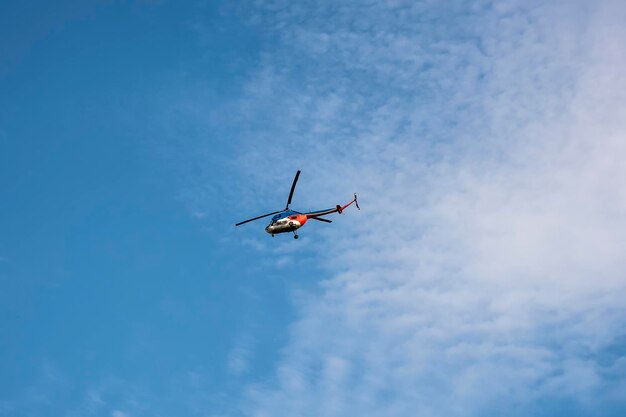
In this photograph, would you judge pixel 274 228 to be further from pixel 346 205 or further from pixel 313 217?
pixel 346 205

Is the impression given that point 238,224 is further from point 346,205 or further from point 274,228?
point 346,205

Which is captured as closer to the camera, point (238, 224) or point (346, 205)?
point (238, 224)

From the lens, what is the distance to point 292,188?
96.3 meters

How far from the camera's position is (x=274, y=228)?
95438 mm

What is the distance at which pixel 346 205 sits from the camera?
105m

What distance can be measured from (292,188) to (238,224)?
31.5ft

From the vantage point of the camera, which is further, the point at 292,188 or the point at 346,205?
the point at 346,205

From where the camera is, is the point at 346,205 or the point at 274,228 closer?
the point at 274,228

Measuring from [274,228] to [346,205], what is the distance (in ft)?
48.6

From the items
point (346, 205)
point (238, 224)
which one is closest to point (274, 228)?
point (238, 224)

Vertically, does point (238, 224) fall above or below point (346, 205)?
below

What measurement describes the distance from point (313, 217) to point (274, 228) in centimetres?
735

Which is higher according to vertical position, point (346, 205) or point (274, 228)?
point (346, 205)
